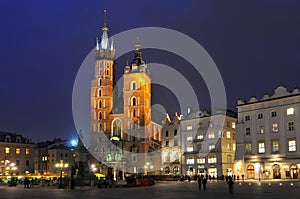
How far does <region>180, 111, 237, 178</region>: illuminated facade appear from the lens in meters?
86.4

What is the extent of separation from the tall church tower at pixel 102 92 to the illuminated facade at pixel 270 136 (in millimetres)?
63133

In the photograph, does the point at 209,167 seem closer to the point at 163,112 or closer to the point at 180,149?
the point at 180,149

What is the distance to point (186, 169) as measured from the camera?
92688 millimetres

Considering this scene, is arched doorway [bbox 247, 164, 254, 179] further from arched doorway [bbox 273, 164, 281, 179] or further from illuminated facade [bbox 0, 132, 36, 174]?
illuminated facade [bbox 0, 132, 36, 174]

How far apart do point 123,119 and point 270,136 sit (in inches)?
2613

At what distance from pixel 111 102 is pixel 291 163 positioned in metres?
77.4

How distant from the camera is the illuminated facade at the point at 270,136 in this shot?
70562 mm

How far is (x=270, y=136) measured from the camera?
73938 mm

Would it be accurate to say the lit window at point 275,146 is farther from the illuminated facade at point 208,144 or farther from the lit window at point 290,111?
the illuminated facade at point 208,144

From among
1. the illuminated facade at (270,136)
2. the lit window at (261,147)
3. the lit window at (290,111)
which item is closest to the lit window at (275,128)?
the illuminated facade at (270,136)

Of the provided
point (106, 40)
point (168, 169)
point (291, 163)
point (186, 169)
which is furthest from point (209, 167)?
point (106, 40)

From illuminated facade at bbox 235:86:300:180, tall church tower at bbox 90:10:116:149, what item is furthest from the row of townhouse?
tall church tower at bbox 90:10:116:149

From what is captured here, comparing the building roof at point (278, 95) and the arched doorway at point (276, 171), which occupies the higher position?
the building roof at point (278, 95)

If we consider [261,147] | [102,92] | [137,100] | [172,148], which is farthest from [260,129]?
[102,92]
